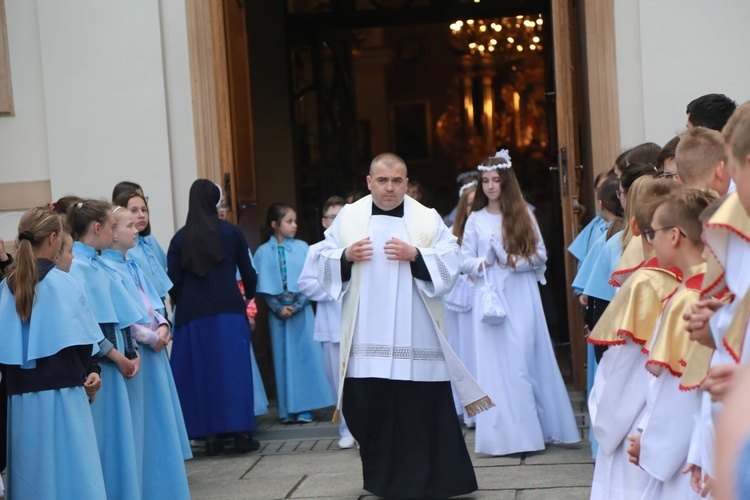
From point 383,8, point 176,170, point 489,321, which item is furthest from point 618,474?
point 383,8

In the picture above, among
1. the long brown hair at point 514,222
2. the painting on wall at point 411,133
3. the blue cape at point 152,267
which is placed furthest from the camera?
the painting on wall at point 411,133

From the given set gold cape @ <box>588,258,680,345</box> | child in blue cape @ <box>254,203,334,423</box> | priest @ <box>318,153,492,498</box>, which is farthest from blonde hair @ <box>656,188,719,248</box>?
child in blue cape @ <box>254,203,334,423</box>

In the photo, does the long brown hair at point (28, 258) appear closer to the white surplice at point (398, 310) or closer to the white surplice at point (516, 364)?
the white surplice at point (398, 310)

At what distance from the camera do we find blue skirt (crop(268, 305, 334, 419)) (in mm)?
9156

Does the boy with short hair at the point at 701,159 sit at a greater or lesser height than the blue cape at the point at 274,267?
greater

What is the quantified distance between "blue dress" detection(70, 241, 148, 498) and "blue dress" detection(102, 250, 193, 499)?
0.18 meters

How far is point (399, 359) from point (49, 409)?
6.61 feet

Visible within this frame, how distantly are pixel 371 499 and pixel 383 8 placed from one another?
10.1 meters

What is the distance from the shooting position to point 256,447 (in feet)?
26.9

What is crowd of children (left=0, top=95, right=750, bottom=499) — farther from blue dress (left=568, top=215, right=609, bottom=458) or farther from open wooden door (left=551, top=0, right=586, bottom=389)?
open wooden door (left=551, top=0, right=586, bottom=389)

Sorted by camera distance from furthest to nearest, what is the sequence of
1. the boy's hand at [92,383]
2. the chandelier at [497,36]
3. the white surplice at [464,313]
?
1. the chandelier at [497,36]
2. the white surplice at [464,313]
3. the boy's hand at [92,383]

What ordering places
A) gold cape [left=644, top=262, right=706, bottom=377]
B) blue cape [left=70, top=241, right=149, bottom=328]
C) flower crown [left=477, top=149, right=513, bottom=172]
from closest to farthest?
gold cape [left=644, top=262, right=706, bottom=377] < blue cape [left=70, top=241, right=149, bottom=328] < flower crown [left=477, top=149, right=513, bottom=172]

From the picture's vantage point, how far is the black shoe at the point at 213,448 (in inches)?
322

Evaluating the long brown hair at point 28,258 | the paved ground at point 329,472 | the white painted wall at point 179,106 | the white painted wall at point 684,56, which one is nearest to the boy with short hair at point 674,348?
the paved ground at point 329,472
